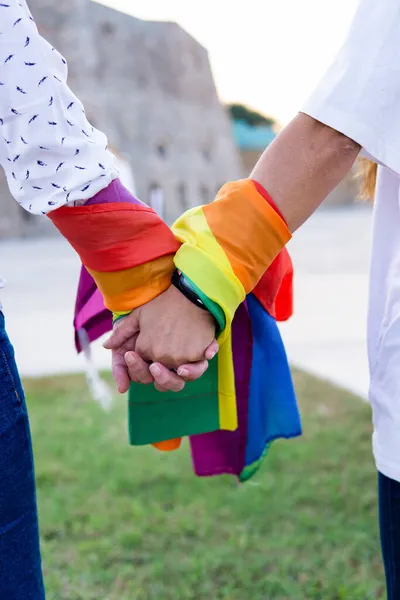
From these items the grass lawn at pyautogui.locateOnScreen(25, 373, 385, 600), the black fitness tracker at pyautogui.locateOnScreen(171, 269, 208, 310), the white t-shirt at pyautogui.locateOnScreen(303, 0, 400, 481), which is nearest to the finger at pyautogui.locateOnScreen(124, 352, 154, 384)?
the black fitness tracker at pyautogui.locateOnScreen(171, 269, 208, 310)

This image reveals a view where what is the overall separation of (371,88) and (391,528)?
2.26ft

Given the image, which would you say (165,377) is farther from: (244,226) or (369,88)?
(369,88)

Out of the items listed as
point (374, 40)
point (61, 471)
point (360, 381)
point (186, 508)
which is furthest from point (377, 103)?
point (360, 381)

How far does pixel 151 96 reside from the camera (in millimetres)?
24812

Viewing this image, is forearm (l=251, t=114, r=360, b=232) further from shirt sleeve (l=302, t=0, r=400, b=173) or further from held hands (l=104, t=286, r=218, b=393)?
held hands (l=104, t=286, r=218, b=393)

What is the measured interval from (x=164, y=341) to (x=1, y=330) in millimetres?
230

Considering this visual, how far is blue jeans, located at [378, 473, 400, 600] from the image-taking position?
1.12m

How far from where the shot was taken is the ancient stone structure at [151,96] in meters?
22.5

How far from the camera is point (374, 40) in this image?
95 centimetres

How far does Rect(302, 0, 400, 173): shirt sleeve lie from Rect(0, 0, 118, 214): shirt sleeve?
0.34 meters

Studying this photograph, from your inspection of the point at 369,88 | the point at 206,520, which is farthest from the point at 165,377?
the point at 206,520

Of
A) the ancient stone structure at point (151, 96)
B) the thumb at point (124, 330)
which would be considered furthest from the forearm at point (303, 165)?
the ancient stone structure at point (151, 96)

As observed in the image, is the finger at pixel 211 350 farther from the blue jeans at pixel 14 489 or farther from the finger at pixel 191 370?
the blue jeans at pixel 14 489

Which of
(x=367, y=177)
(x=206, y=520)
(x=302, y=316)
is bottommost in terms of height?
(x=302, y=316)
